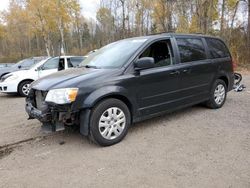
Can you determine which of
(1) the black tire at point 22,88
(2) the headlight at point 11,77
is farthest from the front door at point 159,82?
(2) the headlight at point 11,77

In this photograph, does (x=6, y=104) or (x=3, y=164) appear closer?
(x=3, y=164)

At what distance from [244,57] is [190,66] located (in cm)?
1478

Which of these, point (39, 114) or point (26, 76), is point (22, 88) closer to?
point (26, 76)

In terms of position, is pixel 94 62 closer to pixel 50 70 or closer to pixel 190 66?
pixel 190 66

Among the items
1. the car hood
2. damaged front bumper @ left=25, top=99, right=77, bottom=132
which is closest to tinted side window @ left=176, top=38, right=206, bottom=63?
the car hood

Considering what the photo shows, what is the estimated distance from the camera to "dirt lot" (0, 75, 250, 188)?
9.95 ft

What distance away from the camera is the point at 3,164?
365 cm

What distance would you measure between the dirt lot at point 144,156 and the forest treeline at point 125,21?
1453 centimetres

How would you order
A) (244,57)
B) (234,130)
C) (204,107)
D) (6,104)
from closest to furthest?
(234,130)
(204,107)
(6,104)
(244,57)

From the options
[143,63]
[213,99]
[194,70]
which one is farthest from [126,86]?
[213,99]

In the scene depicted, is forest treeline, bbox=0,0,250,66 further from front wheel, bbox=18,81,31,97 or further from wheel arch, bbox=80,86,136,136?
wheel arch, bbox=80,86,136,136

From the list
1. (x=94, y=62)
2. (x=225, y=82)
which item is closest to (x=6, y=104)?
(x=94, y=62)

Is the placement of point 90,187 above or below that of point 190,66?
below

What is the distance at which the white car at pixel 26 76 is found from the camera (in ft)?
29.8
